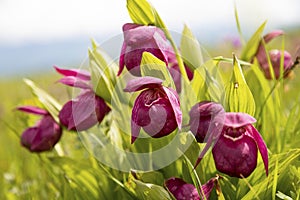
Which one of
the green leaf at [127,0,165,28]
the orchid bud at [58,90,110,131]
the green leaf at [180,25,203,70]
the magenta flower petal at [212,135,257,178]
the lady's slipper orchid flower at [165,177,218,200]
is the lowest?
the lady's slipper orchid flower at [165,177,218,200]

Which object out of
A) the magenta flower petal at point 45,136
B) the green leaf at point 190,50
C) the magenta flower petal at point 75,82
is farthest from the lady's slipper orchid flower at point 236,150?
the magenta flower petal at point 45,136

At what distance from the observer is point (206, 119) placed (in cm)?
138

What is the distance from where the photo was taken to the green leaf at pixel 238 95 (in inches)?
59.9

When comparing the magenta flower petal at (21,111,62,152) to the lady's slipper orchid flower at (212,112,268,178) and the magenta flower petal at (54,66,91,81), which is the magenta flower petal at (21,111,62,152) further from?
the lady's slipper orchid flower at (212,112,268,178)

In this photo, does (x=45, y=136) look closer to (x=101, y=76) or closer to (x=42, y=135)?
(x=42, y=135)


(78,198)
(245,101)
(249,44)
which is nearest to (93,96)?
(78,198)

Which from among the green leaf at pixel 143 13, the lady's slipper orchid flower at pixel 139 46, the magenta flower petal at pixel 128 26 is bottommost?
the lady's slipper orchid flower at pixel 139 46

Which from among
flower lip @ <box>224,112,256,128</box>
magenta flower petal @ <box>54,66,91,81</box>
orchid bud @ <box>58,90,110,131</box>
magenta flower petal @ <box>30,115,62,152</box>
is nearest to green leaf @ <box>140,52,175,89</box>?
flower lip @ <box>224,112,256,128</box>

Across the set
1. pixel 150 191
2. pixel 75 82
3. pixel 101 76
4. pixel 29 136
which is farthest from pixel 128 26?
pixel 29 136

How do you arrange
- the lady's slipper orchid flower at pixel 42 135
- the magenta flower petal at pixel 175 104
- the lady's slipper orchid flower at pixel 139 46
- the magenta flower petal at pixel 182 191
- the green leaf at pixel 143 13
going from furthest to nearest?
the lady's slipper orchid flower at pixel 42 135
the green leaf at pixel 143 13
the lady's slipper orchid flower at pixel 139 46
the magenta flower petal at pixel 182 191
the magenta flower petal at pixel 175 104

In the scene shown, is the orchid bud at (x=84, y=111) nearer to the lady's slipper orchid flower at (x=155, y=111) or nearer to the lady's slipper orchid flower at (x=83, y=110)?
the lady's slipper orchid flower at (x=83, y=110)

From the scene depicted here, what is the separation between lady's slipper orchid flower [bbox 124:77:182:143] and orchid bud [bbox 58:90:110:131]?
1.28 ft

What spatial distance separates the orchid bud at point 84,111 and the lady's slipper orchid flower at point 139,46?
0.26 m

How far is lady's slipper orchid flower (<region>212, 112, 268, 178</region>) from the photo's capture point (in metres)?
1.32
